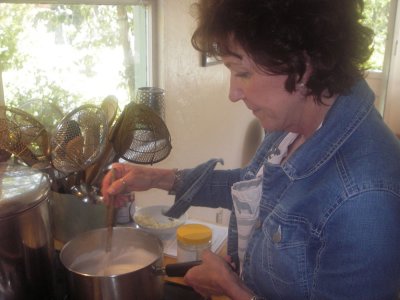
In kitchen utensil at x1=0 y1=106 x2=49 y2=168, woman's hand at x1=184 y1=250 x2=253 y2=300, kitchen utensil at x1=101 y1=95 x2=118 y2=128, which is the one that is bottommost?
woman's hand at x1=184 y1=250 x2=253 y2=300

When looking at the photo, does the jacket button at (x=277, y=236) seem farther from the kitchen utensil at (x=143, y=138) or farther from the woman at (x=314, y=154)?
the kitchen utensil at (x=143, y=138)

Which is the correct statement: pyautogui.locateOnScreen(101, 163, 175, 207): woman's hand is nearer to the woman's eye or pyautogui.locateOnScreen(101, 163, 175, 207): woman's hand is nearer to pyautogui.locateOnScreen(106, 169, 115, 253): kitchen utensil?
pyautogui.locateOnScreen(106, 169, 115, 253): kitchen utensil

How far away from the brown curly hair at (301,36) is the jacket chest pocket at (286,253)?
24cm

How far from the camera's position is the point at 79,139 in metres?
1.07

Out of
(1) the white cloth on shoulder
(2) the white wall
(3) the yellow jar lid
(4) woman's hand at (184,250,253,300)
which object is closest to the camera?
(4) woman's hand at (184,250,253,300)

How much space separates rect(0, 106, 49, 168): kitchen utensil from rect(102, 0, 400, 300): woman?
496 millimetres

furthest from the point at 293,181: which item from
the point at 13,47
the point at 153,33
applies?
the point at 153,33

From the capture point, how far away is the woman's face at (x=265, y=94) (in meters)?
0.75

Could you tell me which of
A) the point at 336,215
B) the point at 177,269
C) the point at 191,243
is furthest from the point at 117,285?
the point at 336,215

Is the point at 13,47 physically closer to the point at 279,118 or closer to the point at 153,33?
the point at 153,33

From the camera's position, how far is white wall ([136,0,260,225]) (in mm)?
1654

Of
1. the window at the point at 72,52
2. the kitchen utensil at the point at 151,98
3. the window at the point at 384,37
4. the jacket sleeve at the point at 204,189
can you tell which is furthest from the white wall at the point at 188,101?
the window at the point at 384,37

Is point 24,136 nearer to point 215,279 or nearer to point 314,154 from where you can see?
point 215,279

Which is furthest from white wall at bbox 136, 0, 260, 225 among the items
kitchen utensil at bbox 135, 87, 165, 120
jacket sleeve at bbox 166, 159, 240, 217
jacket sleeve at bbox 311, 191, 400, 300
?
jacket sleeve at bbox 311, 191, 400, 300
